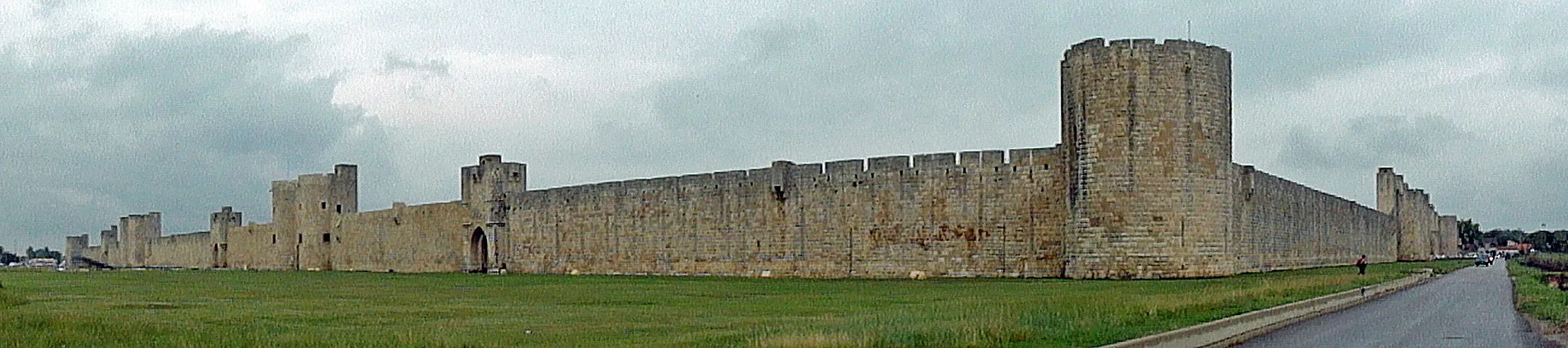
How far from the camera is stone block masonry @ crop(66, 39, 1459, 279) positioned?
115 feet

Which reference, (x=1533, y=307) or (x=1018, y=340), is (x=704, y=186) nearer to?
(x=1533, y=307)

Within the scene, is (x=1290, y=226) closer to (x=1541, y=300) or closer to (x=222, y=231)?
(x=1541, y=300)

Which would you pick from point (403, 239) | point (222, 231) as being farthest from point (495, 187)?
point (222, 231)

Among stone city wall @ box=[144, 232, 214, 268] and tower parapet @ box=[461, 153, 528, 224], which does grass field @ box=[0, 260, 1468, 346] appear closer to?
tower parapet @ box=[461, 153, 528, 224]

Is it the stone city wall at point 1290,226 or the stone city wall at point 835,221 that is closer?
the stone city wall at point 835,221

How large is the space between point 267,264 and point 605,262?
33938 mm

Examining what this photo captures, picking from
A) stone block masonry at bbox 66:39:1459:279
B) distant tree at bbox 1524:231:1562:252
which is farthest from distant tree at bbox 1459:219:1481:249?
stone block masonry at bbox 66:39:1459:279

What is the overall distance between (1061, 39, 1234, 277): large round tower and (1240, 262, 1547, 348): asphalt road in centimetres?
690

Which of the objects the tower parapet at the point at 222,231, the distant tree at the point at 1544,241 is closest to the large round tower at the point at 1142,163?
the tower parapet at the point at 222,231

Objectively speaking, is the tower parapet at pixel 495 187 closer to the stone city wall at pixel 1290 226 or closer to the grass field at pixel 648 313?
the grass field at pixel 648 313

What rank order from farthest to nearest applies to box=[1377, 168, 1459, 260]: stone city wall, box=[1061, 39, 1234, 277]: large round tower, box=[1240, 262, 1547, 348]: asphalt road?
box=[1377, 168, 1459, 260]: stone city wall < box=[1061, 39, 1234, 277]: large round tower < box=[1240, 262, 1547, 348]: asphalt road

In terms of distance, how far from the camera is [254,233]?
79812 mm

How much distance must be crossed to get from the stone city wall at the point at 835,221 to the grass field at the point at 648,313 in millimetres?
2136

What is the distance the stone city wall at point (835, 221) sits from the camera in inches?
1453
